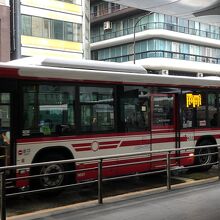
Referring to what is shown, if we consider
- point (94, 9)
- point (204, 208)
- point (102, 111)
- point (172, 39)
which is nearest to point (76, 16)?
point (172, 39)

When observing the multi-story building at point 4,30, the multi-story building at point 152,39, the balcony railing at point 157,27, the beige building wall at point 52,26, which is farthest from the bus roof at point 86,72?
the balcony railing at point 157,27

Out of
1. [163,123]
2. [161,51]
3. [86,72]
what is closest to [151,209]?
[86,72]

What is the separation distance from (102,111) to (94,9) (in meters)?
52.0

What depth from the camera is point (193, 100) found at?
43.0 ft

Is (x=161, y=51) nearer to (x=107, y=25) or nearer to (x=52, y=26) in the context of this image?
(x=107, y=25)

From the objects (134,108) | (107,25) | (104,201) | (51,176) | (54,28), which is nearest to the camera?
(104,201)

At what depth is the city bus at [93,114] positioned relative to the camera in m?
9.10

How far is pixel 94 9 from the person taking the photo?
60.9 metres

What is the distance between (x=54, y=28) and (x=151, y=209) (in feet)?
111

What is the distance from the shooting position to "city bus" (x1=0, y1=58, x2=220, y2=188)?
910 centimetres

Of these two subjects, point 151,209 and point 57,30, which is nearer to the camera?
point 151,209

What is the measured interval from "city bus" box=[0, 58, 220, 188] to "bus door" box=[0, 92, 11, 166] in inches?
0.8

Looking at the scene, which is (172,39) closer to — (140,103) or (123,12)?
(123,12)

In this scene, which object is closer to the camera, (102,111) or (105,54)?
(102,111)
